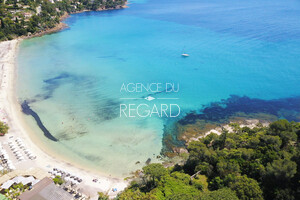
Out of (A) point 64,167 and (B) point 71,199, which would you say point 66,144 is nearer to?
(A) point 64,167

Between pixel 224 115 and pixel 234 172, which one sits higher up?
pixel 234 172

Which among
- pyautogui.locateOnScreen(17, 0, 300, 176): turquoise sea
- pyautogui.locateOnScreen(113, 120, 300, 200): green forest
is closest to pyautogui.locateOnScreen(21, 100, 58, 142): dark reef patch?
pyautogui.locateOnScreen(17, 0, 300, 176): turquoise sea

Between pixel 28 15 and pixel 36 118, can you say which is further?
pixel 28 15

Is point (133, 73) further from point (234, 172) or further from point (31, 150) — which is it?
point (234, 172)

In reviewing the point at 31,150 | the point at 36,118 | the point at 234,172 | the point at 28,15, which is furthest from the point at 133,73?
the point at 28,15

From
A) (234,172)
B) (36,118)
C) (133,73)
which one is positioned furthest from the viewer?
(133,73)

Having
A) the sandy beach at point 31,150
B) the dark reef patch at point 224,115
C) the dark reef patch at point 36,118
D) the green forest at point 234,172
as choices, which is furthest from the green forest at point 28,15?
the green forest at point 234,172
